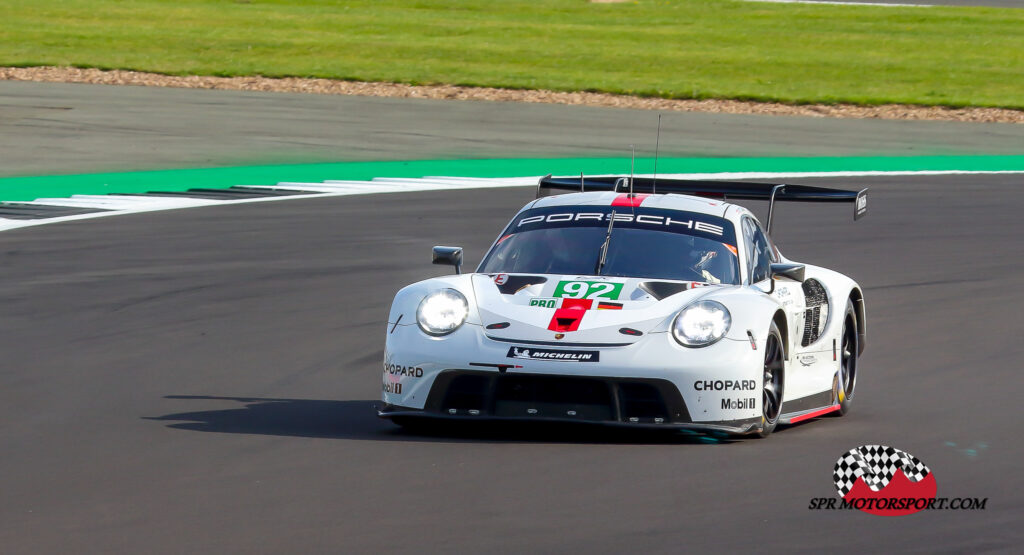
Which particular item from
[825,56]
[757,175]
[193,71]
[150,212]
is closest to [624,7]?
[825,56]

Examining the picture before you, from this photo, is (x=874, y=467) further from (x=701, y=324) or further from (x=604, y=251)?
(x=604, y=251)

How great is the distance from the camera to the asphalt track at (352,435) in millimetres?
5758

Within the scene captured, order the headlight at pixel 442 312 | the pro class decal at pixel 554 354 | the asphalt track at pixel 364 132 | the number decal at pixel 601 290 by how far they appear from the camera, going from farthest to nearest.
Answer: the asphalt track at pixel 364 132 < the number decal at pixel 601 290 < the headlight at pixel 442 312 < the pro class decal at pixel 554 354

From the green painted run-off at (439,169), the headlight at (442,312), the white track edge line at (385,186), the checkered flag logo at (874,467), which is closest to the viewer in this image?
the checkered flag logo at (874,467)

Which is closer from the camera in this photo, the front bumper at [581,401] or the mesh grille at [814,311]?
the front bumper at [581,401]

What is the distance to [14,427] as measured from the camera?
7.89m

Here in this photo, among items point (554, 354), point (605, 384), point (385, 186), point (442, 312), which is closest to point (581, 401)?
point (605, 384)

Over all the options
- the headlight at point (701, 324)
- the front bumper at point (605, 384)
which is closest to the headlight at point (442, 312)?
the front bumper at point (605, 384)

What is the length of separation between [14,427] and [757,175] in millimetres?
16139

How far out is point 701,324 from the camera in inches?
296

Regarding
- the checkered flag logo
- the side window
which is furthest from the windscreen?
the checkered flag logo

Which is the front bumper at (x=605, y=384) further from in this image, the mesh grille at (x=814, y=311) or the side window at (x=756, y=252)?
the mesh grille at (x=814, y=311)

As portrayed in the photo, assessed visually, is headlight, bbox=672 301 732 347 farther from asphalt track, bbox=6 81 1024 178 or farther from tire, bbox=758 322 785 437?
asphalt track, bbox=6 81 1024 178

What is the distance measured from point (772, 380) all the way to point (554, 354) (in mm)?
1191
